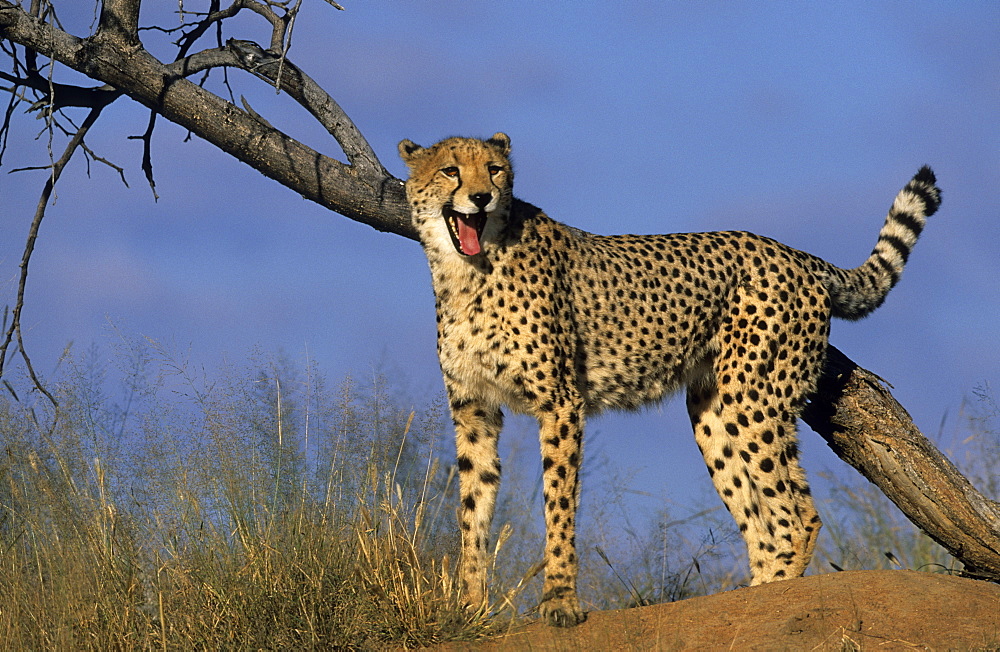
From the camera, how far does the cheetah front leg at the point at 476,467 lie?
4750mm

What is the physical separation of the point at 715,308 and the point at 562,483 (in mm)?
1346

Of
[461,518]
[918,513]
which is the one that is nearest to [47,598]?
[461,518]

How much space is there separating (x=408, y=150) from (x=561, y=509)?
176cm

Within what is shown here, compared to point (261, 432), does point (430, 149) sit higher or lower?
higher

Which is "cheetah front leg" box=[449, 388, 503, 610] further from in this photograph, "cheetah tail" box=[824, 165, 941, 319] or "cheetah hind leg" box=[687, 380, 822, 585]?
"cheetah tail" box=[824, 165, 941, 319]

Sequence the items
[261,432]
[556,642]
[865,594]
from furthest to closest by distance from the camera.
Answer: [261,432], [865,594], [556,642]

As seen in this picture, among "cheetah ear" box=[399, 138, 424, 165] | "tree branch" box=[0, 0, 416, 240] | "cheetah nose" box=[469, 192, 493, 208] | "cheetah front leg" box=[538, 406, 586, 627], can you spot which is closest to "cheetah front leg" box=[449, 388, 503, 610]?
"cheetah front leg" box=[538, 406, 586, 627]

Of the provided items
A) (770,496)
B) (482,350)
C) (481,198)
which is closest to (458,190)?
(481,198)

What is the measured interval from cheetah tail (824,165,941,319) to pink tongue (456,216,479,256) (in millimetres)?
2261

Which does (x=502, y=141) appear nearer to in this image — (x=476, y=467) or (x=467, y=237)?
(x=467, y=237)

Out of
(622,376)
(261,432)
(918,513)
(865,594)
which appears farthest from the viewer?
(918,513)

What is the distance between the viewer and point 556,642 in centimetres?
388

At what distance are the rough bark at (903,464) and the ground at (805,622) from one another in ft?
4.31

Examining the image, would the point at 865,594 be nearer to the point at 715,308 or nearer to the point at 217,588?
the point at 715,308
